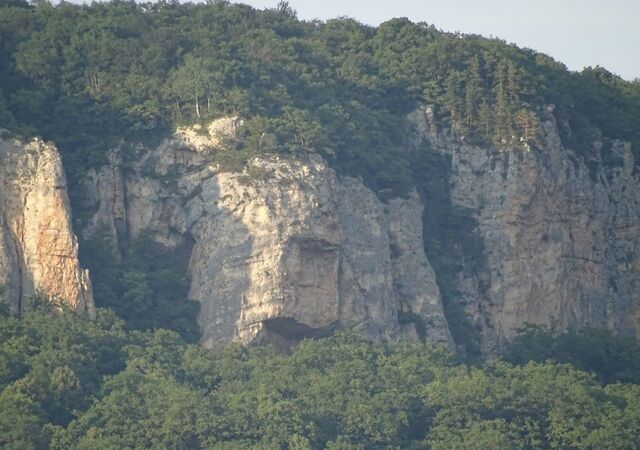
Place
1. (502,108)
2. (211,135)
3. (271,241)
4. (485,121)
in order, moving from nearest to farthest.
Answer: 1. (271,241)
2. (211,135)
3. (485,121)
4. (502,108)

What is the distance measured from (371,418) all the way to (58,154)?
1058 centimetres

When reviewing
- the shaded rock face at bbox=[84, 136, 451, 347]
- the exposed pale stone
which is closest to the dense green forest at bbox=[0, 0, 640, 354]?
the exposed pale stone

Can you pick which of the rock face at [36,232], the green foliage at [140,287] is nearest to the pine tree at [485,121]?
the green foliage at [140,287]

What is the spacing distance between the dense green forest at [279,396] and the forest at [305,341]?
0.07 metres

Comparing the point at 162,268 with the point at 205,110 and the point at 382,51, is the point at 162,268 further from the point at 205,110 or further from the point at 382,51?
the point at 382,51

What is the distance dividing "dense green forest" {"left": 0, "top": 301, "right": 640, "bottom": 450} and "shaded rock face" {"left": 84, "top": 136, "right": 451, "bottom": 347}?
41.2 inches

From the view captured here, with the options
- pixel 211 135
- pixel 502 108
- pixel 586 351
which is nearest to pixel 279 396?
pixel 211 135

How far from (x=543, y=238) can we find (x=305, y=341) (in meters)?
9.29

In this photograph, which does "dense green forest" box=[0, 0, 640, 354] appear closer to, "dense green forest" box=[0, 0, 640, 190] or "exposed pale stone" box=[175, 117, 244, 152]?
"dense green forest" box=[0, 0, 640, 190]

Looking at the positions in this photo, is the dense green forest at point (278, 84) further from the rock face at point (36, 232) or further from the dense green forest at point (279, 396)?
the dense green forest at point (279, 396)

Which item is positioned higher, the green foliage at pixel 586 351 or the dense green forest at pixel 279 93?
the dense green forest at pixel 279 93

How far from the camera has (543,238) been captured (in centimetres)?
8669

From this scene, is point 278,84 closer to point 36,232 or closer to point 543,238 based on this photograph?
point 543,238

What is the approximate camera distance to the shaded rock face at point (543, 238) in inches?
3393
